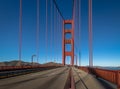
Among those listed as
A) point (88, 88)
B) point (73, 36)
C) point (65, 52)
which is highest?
point (73, 36)

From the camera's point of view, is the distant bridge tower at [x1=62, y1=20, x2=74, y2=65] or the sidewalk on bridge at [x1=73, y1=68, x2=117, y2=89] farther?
the distant bridge tower at [x1=62, y1=20, x2=74, y2=65]

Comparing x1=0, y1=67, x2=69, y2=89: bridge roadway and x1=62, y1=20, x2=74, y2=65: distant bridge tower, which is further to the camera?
x1=62, y1=20, x2=74, y2=65: distant bridge tower

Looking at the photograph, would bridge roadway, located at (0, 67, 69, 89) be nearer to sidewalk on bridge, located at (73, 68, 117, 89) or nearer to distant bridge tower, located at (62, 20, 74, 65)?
sidewalk on bridge, located at (73, 68, 117, 89)

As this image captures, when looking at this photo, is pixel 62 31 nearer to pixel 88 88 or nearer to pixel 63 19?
pixel 63 19

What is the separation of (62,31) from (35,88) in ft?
373

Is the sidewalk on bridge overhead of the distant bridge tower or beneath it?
beneath

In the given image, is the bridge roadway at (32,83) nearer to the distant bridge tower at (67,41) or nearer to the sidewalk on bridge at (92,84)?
the sidewalk on bridge at (92,84)

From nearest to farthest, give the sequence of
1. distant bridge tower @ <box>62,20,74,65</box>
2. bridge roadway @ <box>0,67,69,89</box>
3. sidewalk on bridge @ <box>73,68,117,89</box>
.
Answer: bridge roadway @ <box>0,67,69,89</box> → sidewalk on bridge @ <box>73,68,117,89</box> → distant bridge tower @ <box>62,20,74,65</box>

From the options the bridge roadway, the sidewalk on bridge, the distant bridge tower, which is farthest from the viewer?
the distant bridge tower

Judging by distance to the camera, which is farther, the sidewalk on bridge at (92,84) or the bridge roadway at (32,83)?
the sidewalk on bridge at (92,84)

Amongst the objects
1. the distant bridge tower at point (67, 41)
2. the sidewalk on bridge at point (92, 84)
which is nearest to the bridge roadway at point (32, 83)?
the sidewalk on bridge at point (92, 84)

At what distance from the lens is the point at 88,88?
14547 millimetres

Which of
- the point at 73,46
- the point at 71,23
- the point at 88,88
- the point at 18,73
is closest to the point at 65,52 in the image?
the point at 73,46

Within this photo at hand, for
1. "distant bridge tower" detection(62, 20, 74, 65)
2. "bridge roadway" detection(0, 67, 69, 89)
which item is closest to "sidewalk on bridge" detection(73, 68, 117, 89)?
"bridge roadway" detection(0, 67, 69, 89)
